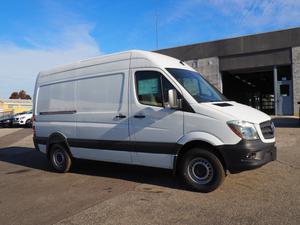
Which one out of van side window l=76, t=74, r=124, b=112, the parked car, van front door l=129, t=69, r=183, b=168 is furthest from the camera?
the parked car

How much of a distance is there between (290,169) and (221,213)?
3235mm

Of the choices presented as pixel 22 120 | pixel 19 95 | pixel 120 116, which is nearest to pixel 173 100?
pixel 120 116

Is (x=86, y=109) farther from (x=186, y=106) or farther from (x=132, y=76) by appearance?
(x=186, y=106)

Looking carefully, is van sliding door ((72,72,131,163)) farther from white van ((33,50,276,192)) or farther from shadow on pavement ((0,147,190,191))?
shadow on pavement ((0,147,190,191))

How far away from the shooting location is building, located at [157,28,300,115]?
78.7 feet

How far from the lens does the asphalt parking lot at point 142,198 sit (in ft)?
16.5

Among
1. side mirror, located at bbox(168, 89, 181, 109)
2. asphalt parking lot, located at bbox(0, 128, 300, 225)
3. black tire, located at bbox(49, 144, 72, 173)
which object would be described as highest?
side mirror, located at bbox(168, 89, 181, 109)

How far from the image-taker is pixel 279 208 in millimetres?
5137

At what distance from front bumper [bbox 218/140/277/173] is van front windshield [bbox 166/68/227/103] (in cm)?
106

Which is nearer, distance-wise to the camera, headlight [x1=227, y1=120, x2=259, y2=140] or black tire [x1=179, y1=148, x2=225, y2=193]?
headlight [x1=227, y1=120, x2=259, y2=140]

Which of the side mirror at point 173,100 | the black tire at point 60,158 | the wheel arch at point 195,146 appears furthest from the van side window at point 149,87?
the black tire at point 60,158

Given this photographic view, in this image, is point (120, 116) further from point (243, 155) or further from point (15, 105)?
point (15, 105)

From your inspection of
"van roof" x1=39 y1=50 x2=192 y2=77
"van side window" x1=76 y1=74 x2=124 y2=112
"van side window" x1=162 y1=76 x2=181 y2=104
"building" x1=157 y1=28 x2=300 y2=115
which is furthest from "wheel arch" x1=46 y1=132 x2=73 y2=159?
"building" x1=157 y1=28 x2=300 y2=115

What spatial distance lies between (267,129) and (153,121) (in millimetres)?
2048
